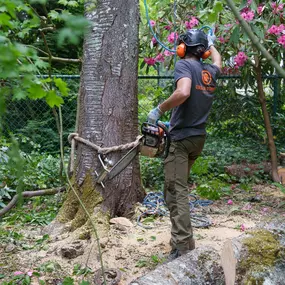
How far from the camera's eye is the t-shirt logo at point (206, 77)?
381 centimetres

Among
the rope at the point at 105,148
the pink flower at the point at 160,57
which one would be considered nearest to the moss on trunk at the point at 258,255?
the rope at the point at 105,148

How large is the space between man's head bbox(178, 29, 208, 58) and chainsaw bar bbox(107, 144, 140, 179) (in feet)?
3.73

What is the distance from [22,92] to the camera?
164 cm

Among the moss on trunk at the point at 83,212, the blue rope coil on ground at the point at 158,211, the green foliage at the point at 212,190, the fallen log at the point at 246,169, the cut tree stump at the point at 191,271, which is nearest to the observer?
the cut tree stump at the point at 191,271

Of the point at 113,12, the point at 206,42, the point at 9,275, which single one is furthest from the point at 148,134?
the point at 9,275

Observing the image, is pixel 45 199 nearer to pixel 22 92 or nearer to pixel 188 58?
pixel 188 58

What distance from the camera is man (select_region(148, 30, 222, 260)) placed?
12.2 ft

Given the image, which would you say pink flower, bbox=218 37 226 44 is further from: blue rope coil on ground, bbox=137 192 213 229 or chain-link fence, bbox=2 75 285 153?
blue rope coil on ground, bbox=137 192 213 229

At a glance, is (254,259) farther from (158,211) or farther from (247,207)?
(247,207)

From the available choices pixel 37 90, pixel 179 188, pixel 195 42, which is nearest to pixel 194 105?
pixel 195 42

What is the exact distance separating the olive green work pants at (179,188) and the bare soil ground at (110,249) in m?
0.25

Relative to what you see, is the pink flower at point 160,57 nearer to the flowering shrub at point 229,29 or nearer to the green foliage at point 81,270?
the flowering shrub at point 229,29

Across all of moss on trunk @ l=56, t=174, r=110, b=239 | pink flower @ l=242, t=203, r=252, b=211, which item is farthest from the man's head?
pink flower @ l=242, t=203, r=252, b=211

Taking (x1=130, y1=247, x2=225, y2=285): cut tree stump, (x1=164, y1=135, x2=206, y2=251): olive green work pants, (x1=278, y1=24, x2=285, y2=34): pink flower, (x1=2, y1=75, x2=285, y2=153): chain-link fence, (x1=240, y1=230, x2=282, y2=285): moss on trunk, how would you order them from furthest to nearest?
(x1=2, y1=75, x2=285, y2=153): chain-link fence, (x1=278, y1=24, x2=285, y2=34): pink flower, (x1=164, y1=135, x2=206, y2=251): olive green work pants, (x1=240, y1=230, x2=282, y2=285): moss on trunk, (x1=130, y1=247, x2=225, y2=285): cut tree stump
